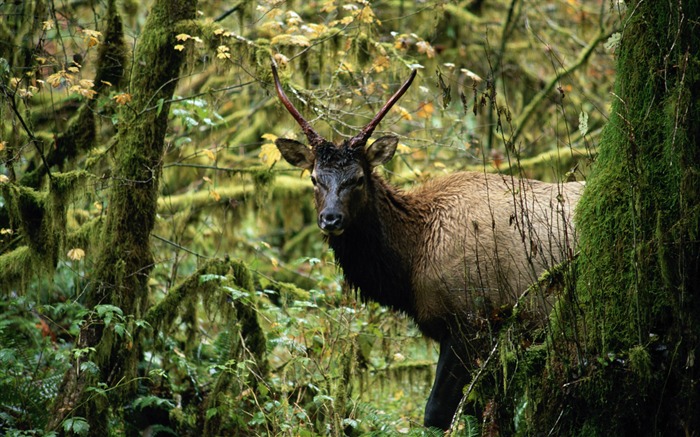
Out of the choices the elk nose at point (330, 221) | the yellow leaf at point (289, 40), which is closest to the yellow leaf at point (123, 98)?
the yellow leaf at point (289, 40)

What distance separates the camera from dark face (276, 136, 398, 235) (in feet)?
22.2

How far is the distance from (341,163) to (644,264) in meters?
3.32

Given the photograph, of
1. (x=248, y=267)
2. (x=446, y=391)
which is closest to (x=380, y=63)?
(x=248, y=267)

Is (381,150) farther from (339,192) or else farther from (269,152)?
(269,152)

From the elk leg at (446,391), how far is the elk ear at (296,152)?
2201mm

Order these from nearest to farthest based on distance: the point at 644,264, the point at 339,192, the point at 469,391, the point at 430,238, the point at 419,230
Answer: the point at 644,264 → the point at 469,391 → the point at 339,192 → the point at 430,238 → the point at 419,230

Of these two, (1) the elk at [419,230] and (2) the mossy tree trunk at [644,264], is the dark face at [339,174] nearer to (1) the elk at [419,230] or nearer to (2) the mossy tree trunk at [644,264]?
(1) the elk at [419,230]

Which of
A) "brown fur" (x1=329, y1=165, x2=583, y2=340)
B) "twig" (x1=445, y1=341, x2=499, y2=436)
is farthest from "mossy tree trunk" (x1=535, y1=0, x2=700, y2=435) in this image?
"brown fur" (x1=329, y1=165, x2=583, y2=340)

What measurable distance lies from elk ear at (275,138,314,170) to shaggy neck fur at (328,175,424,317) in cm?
65

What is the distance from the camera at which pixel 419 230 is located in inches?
292

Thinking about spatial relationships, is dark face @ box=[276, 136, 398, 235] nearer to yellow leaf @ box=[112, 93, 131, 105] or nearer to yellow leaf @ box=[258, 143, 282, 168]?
yellow leaf @ box=[258, 143, 282, 168]

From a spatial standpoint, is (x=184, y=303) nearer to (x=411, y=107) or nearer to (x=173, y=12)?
(x=173, y=12)

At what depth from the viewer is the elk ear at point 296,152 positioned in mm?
7418

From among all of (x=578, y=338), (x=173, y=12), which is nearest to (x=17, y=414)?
(x=173, y=12)
